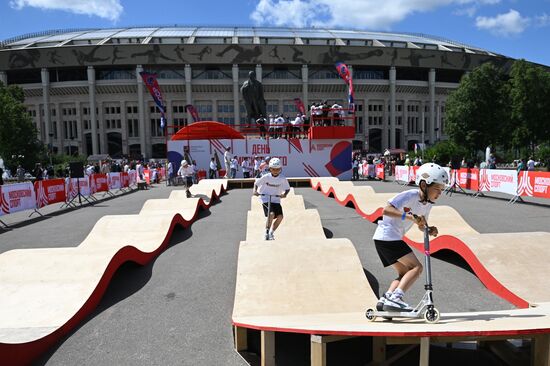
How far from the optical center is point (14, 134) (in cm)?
3831

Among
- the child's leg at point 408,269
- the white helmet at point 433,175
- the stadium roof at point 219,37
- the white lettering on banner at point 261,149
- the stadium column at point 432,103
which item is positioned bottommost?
the child's leg at point 408,269

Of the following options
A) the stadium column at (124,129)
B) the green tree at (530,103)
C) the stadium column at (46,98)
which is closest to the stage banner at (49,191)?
the green tree at (530,103)

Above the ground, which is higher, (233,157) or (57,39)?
(57,39)

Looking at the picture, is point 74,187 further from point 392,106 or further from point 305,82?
point 392,106

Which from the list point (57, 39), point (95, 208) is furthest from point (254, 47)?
point (95, 208)

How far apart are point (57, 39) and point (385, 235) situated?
312 feet

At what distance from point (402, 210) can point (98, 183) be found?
68.1 feet

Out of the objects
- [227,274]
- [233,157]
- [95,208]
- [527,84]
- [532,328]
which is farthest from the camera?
[527,84]

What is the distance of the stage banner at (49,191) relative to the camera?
14.9 m

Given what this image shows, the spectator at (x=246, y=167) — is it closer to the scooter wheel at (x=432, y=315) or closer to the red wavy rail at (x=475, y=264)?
the red wavy rail at (x=475, y=264)

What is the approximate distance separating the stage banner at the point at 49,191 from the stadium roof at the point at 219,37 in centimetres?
6228

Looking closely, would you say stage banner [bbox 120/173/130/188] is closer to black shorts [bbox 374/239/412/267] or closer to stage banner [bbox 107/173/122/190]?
stage banner [bbox 107/173/122/190]

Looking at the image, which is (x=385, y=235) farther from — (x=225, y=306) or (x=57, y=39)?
(x=57, y=39)

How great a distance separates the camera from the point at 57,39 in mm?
79625
